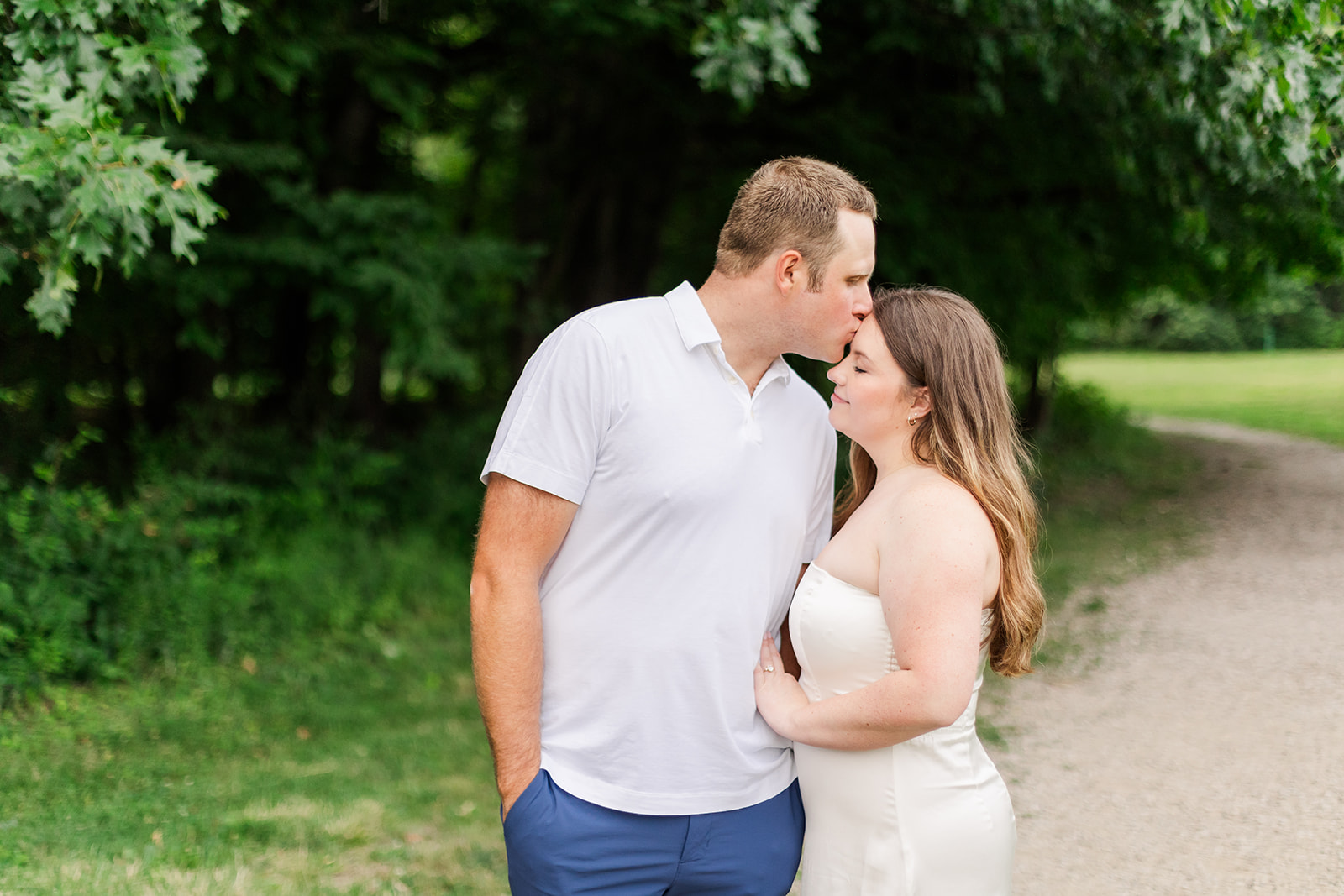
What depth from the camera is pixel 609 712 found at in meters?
2.24

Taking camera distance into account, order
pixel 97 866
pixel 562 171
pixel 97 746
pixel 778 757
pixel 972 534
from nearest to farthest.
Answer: pixel 972 534 < pixel 778 757 < pixel 97 866 < pixel 97 746 < pixel 562 171

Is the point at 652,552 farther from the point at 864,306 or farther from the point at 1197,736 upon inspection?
the point at 1197,736

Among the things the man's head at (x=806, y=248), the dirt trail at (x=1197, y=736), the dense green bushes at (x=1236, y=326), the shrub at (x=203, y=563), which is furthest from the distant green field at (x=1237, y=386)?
the man's head at (x=806, y=248)

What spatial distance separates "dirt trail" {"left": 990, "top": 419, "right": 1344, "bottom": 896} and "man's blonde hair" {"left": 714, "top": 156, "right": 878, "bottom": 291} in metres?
3.11

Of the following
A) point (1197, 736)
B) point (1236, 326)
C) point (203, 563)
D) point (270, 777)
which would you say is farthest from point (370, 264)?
point (1236, 326)

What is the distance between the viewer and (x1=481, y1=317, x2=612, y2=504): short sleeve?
2.14 metres

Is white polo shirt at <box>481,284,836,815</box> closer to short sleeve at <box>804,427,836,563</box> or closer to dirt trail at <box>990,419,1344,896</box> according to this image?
short sleeve at <box>804,427,836,563</box>

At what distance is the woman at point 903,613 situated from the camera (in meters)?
2.12

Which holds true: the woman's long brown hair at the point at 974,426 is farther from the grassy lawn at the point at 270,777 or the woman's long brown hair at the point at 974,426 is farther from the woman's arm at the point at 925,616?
the grassy lawn at the point at 270,777

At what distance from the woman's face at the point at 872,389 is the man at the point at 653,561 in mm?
52

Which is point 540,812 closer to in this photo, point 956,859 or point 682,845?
point 682,845

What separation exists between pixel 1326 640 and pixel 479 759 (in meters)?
5.31

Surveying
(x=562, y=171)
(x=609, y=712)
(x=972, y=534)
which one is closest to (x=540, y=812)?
(x=609, y=712)

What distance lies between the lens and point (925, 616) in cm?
201
